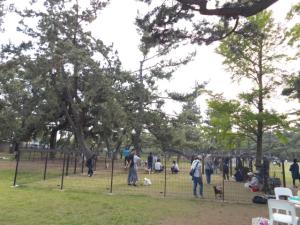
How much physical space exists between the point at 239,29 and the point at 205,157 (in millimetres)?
8904

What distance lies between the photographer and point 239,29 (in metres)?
10.0

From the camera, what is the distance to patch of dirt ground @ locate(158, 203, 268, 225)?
918 cm

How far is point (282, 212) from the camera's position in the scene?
7383mm

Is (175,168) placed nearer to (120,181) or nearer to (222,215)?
(120,181)

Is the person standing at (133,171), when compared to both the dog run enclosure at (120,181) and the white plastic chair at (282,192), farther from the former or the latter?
the white plastic chair at (282,192)

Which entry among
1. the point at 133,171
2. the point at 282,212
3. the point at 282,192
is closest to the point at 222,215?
the point at 282,192

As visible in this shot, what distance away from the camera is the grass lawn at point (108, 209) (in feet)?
29.1

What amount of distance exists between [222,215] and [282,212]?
10.1 ft

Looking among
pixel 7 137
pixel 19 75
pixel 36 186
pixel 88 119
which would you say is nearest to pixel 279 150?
pixel 88 119

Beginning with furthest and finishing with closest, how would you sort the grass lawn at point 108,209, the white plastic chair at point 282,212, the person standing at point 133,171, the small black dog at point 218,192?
the person standing at point 133,171
the small black dog at point 218,192
the grass lawn at point 108,209
the white plastic chair at point 282,212

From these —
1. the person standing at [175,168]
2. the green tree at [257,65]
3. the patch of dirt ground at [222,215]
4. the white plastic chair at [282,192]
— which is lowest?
the patch of dirt ground at [222,215]

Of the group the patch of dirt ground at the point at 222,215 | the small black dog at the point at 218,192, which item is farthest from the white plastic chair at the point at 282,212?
the small black dog at the point at 218,192

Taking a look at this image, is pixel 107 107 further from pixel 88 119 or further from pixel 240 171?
pixel 240 171

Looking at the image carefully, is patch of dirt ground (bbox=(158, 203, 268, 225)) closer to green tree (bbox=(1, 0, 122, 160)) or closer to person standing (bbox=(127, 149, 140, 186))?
person standing (bbox=(127, 149, 140, 186))
